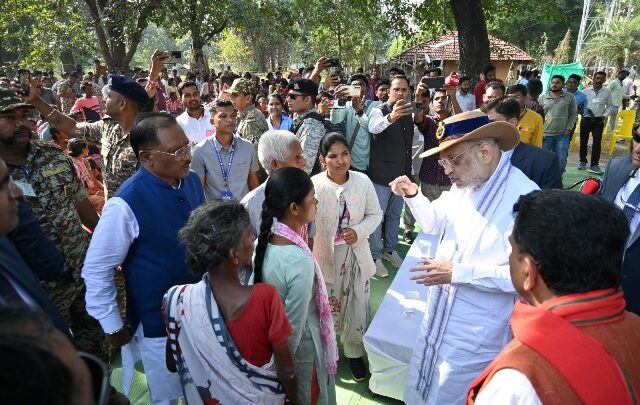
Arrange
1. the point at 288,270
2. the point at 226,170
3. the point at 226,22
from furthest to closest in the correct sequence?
the point at 226,22, the point at 226,170, the point at 288,270

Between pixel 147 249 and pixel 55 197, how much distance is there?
1.03 meters

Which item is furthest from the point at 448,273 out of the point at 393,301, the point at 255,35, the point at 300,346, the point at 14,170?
the point at 255,35

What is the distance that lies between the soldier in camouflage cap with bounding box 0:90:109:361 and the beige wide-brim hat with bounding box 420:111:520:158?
7.84 feet

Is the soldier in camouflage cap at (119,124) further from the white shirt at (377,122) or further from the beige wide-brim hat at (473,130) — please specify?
the beige wide-brim hat at (473,130)

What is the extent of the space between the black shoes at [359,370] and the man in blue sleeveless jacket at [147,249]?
137 cm

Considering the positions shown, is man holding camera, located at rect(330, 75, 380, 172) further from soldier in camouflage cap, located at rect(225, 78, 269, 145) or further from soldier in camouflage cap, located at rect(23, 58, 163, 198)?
soldier in camouflage cap, located at rect(23, 58, 163, 198)

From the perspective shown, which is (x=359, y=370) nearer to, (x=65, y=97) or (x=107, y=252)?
(x=107, y=252)

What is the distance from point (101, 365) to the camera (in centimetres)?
84

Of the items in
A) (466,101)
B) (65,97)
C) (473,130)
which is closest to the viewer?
(473,130)

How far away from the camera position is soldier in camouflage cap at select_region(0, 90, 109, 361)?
257cm

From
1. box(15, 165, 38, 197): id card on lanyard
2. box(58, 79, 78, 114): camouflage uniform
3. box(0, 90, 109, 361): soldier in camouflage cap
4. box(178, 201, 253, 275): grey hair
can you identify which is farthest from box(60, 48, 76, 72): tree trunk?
box(178, 201, 253, 275): grey hair

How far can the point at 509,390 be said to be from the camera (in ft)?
3.59

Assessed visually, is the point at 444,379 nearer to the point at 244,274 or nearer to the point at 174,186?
the point at 244,274

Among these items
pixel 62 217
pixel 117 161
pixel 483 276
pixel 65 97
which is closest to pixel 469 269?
pixel 483 276
